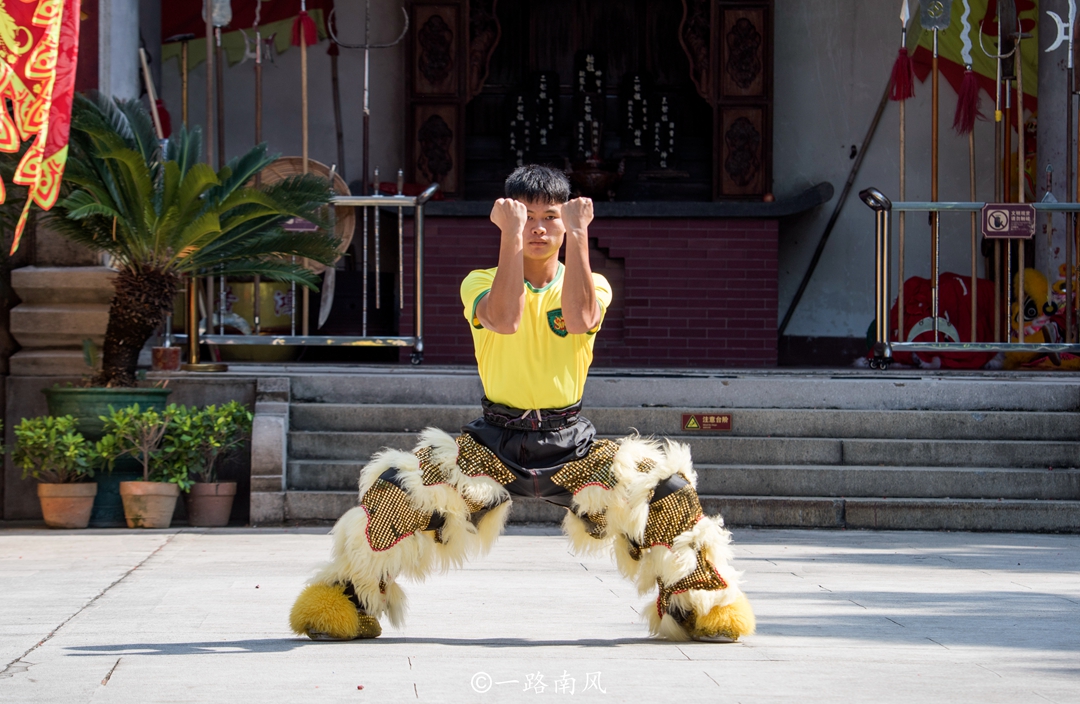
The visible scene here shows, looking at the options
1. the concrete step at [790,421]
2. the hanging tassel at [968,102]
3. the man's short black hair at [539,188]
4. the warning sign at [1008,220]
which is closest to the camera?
the man's short black hair at [539,188]

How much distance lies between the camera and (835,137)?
12695 mm

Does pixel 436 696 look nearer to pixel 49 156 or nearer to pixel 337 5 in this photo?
pixel 49 156

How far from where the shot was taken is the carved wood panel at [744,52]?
39.1ft

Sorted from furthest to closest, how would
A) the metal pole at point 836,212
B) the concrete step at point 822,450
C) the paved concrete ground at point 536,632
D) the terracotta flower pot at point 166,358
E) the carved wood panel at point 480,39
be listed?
the metal pole at point 836,212
the carved wood panel at point 480,39
the terracotta flower pot at point 166,358
the concrete step at point 822,450
the paved concrete ground at point 536,632

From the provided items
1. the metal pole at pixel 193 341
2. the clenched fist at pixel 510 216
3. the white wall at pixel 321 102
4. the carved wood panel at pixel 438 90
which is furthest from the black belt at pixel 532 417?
the white wall at pixel 321 102

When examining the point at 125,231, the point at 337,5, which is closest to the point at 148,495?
the point at 125,231

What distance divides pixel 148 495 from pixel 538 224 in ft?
14.0

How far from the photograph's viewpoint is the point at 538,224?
4.11 meters

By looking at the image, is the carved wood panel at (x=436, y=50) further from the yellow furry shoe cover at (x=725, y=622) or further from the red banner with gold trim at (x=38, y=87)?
the yellow furry shoe cover at (x=725, y=622)

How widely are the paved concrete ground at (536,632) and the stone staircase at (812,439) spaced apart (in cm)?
74

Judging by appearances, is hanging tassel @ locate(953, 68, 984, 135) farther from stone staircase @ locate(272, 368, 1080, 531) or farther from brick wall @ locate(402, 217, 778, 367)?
stone staircase @ locate(272, 368, 1080, 531)

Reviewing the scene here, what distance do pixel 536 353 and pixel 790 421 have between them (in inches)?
170

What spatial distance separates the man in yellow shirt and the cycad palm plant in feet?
13.6

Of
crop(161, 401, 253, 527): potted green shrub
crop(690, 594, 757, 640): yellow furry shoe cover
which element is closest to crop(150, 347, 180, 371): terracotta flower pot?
crop(161, 401, 253, 527): potted green shrub
